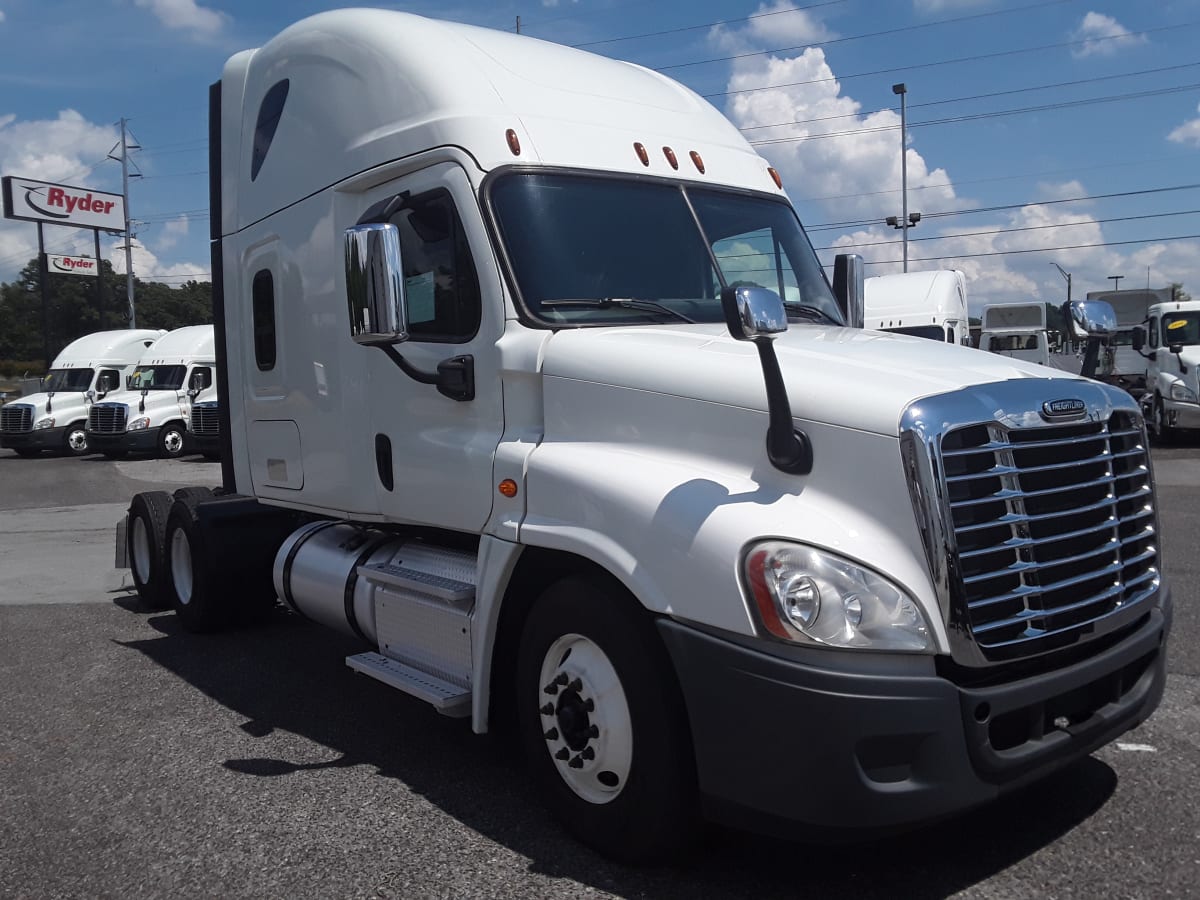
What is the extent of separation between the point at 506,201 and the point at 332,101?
1.60 m

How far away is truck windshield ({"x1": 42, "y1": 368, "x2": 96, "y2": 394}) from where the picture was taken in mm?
28875

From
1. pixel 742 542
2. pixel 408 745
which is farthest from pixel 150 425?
pixel 742 542

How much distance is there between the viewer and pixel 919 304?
2192cm

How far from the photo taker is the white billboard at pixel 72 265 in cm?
6169

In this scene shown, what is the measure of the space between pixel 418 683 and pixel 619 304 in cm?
181

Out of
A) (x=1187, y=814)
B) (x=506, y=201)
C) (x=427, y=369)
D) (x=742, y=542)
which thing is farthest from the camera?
(x=427, y=369)

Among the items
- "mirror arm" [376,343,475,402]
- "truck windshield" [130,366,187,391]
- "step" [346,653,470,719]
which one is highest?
"truck windshield" [130,366,187,391]

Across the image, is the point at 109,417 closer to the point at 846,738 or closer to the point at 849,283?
the point at 849,283

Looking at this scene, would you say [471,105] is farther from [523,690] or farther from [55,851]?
[55,851]

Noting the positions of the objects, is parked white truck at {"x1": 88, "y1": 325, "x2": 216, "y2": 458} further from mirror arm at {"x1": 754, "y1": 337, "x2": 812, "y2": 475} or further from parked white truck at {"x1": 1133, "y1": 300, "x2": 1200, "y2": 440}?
mirror arm at {"x1": 754, "y1": 337, "x2": 812, "y2": 475}

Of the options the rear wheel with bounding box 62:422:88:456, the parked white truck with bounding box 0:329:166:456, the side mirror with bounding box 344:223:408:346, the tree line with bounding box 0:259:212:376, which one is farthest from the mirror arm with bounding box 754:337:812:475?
the tree line with bounding box 0:259:212:376

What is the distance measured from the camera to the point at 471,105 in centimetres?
455

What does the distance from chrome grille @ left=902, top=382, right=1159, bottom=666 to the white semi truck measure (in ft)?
0.04

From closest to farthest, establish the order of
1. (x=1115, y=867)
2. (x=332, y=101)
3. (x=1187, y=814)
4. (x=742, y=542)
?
1. (x=742, y=542)
2. (x=1115, y=867)
3. (x=1187, y=814)
4. (x=332, y=101)
